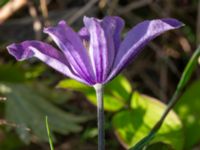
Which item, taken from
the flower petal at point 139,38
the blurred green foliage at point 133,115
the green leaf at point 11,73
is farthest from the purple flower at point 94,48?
the green leaf at point 11,73

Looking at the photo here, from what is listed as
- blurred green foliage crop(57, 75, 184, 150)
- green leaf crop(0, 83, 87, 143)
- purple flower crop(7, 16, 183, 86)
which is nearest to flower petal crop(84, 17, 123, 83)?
purple flower crop(7, 16, 183, 86)

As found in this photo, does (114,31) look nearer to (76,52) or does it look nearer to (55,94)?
(76,52)

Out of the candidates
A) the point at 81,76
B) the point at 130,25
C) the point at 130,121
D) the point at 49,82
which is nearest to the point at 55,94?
the point at 49,82

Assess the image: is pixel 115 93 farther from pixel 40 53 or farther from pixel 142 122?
pixel 40 53

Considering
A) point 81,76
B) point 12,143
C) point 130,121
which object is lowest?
point 12,143

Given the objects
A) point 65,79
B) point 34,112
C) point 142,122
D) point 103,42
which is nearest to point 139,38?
point 103,42

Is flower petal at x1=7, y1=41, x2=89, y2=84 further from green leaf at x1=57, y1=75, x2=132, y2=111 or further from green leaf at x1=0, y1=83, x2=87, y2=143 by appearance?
green leaf at x1=0, y1=83, x2=87, y2=143

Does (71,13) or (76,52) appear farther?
(71,13)

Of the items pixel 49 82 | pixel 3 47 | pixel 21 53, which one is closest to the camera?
pixel 21 53

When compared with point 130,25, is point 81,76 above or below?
above

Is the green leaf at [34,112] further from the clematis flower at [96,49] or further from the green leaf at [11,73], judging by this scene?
the clematis flower at [96,49]
